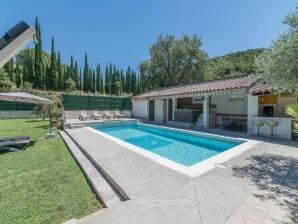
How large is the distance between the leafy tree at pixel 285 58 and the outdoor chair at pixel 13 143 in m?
10.7

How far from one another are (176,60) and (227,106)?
1753 centimetres

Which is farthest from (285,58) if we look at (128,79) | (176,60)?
(128,79)

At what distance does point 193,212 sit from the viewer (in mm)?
3035

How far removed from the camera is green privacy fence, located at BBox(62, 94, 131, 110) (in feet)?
74.2

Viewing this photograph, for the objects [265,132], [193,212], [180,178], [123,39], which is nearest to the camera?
[193,212]

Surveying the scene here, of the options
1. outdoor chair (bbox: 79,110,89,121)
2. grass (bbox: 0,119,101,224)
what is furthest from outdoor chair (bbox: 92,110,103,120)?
grass (bbox: 0,119,101,224)

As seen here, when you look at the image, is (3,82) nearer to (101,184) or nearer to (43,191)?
(43,191)

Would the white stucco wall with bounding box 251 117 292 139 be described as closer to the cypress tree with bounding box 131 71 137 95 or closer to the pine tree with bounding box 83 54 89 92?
the cypress tree with bounding box 131 71 137 95

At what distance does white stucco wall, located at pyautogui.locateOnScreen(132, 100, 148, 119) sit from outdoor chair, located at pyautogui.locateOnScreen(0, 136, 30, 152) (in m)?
14.3

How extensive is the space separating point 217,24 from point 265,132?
15.2 metres

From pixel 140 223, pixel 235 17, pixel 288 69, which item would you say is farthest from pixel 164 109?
pixel 140 223

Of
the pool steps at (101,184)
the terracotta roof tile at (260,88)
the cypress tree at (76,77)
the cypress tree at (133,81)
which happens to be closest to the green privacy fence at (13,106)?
the cypress tree at (76,77)

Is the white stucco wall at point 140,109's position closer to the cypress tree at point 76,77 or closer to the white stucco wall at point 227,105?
the white stucco wall at point 227,105

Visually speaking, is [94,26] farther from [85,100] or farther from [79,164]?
[79,164]
